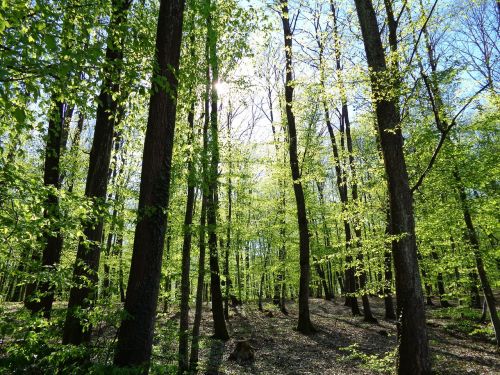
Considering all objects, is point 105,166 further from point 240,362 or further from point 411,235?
point 240,362

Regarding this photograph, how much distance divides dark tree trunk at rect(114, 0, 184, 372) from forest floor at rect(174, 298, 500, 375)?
2.92m

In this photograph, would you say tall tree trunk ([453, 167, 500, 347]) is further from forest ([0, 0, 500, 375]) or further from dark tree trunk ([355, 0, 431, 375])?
dark tree trunk ([355, 0, 431, 375])

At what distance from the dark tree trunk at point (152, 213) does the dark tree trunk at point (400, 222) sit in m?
3.94

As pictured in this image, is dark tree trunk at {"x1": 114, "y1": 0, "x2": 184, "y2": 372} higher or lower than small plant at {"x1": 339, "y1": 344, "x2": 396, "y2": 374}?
higher

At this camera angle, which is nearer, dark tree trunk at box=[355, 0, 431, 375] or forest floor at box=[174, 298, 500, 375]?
dark tree trunk at box=[355, 0, 431, 375]

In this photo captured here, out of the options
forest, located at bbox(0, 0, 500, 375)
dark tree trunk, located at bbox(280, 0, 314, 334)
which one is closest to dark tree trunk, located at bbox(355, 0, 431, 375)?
forest, located at bbox(0, 0, 500, 375)

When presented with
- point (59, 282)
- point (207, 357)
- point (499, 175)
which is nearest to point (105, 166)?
point (59, 282)

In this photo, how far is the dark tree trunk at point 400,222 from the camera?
6266 millimetres

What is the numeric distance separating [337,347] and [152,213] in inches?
404

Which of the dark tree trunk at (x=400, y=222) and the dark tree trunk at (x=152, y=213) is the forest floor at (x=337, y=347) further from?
the dark tree trunk at (x=152, y=213)

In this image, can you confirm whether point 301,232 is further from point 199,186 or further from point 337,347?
point 199,186

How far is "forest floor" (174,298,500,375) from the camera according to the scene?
384 inches

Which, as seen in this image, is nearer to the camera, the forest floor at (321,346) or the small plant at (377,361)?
the small plant at (377,361)

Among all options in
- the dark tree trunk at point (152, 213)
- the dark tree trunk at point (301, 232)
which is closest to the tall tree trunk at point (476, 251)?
the dark tree trunk at point (301, 232)
